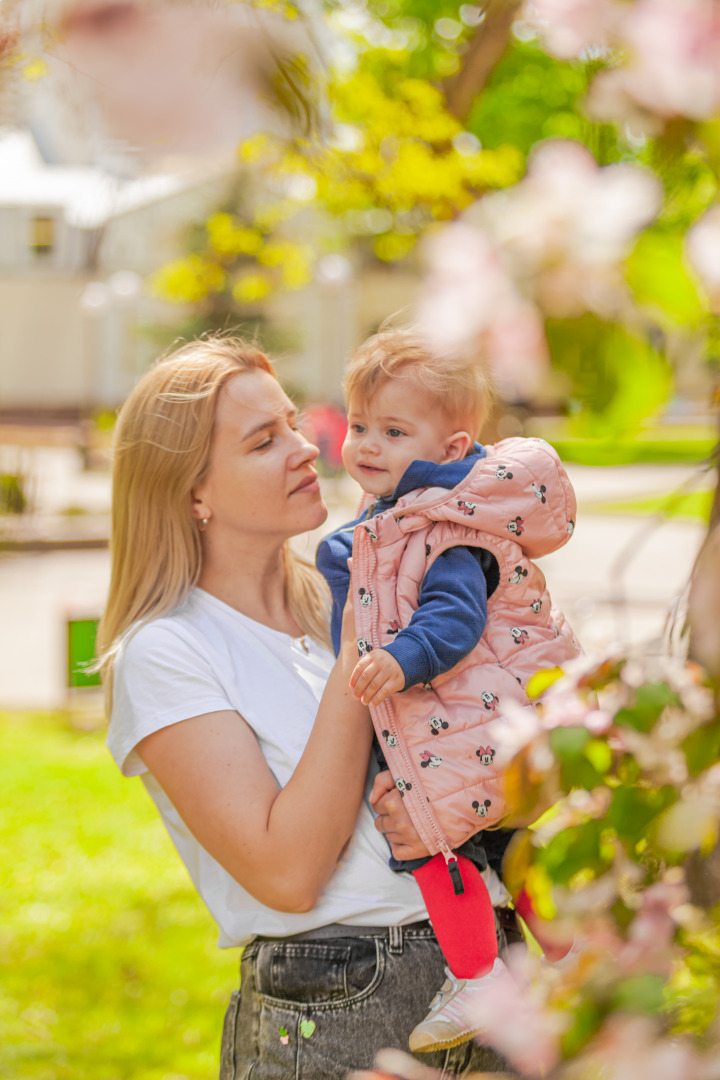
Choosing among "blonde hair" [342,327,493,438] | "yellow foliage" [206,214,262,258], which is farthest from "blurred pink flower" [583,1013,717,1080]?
"yellow foliage" [206,214,262,258]

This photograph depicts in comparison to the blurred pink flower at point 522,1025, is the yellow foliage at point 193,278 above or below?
above

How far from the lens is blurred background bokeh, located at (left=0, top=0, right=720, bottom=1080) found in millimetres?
499

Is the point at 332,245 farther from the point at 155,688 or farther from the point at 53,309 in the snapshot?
the point at 53,309

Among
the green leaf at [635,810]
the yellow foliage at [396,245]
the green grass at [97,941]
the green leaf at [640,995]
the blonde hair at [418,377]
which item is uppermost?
the yellow foliage at [396,245]

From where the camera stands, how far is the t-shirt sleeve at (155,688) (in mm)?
1543

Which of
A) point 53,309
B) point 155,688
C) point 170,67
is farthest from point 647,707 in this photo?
point 53,309

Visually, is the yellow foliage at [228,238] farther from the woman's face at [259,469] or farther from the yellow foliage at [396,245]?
the woman's face at [259,469]

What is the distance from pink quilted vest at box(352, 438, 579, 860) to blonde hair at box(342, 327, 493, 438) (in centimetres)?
10

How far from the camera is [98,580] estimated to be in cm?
1060

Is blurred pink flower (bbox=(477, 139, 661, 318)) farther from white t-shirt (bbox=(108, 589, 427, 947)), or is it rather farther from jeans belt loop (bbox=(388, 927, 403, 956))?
jeans belt loop (bbox=(388, 927, 403, 956))

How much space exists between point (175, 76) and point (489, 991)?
0.79 meters

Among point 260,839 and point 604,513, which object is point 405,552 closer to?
point 260,839

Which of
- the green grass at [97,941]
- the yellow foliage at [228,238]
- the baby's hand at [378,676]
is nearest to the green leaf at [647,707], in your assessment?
the baby's hand at [378,676]

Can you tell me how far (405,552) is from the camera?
1623mm
